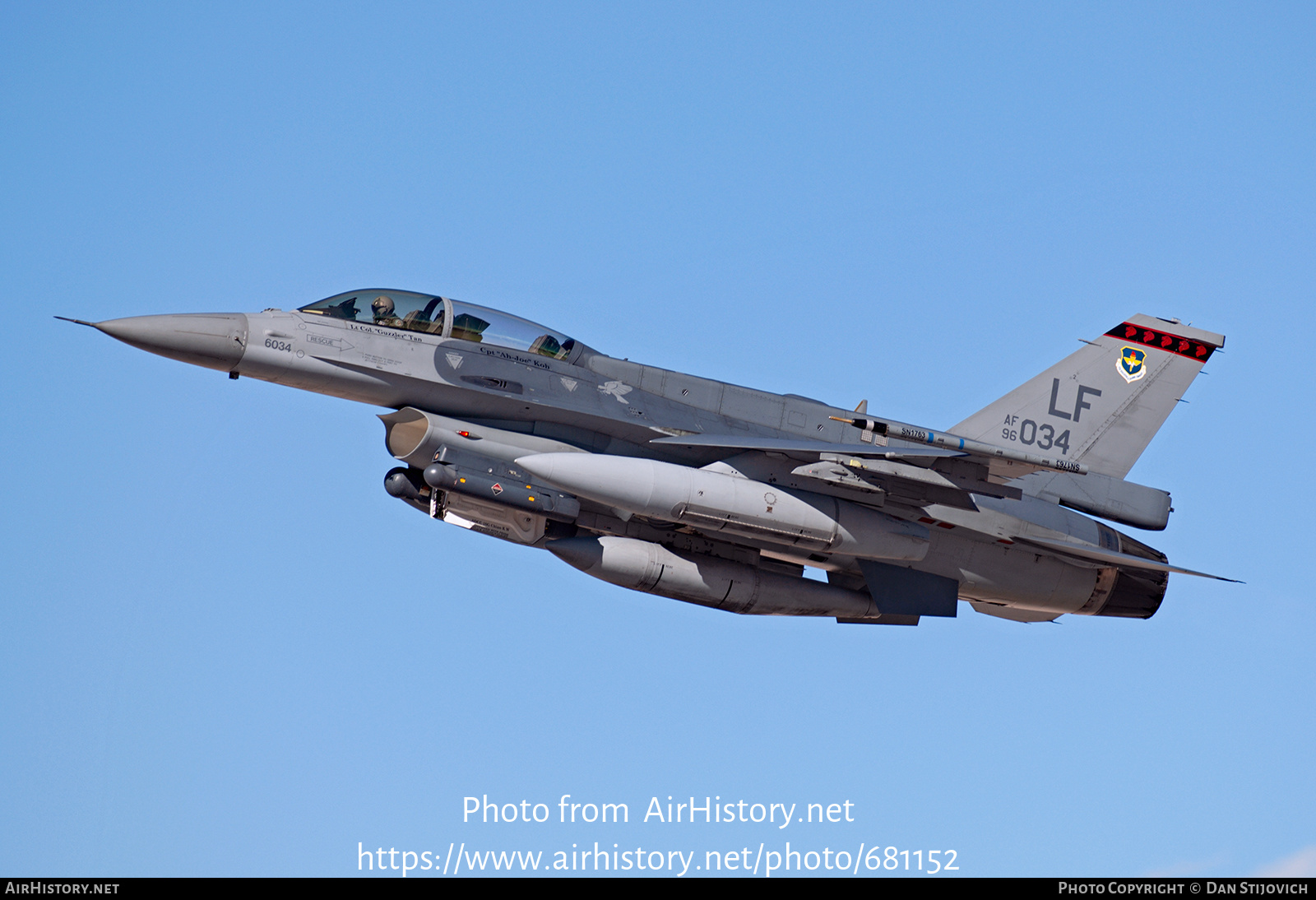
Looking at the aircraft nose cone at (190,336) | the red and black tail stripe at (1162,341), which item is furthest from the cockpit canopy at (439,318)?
the red and black tail stripe at (1162,341)

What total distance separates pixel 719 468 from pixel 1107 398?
593 cm

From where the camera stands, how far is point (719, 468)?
15562mm

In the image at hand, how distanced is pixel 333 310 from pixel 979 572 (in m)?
8.18

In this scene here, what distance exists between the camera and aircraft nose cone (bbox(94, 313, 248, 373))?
14445mm

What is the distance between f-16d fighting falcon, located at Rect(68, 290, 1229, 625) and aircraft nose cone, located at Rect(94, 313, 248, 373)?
2cm

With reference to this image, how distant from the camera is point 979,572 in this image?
17.5 m

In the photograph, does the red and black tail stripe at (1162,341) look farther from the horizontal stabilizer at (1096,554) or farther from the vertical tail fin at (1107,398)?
the horizontal stabilizer at (1096,554)

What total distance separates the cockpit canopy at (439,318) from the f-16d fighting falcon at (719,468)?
20 mm

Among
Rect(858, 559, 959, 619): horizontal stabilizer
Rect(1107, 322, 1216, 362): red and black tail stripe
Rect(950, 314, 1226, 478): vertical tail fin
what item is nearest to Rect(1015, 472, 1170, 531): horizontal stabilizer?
Rect(950, 314, 1226, 478): vertical tail fin

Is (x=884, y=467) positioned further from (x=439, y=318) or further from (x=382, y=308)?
(x=382, y=308)

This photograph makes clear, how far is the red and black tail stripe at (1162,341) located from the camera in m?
18.8

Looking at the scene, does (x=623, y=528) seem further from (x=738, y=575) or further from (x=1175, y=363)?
(x=1175, y=363)

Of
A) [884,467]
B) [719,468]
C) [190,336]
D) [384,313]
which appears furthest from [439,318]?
[884,467]
